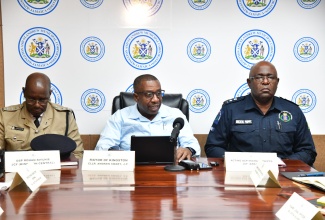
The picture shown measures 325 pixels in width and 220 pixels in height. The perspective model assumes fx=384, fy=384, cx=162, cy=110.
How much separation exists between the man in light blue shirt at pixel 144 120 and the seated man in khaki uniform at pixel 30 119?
0.90ft

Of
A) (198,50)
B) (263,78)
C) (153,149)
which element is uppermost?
(198,50)

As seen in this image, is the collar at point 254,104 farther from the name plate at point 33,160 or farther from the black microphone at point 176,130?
the name plate at point 33,160

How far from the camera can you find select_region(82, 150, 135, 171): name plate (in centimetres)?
197

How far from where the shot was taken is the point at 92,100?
3539 mm

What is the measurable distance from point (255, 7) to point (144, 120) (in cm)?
156

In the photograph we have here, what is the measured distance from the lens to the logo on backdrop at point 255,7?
3531 millimetres

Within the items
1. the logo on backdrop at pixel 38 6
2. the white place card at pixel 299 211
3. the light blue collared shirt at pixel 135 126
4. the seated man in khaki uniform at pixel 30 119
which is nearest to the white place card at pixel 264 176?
the white place card at pixel 299 211

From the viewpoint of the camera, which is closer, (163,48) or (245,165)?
(245,165)

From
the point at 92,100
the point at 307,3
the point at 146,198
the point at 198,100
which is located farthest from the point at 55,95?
the point at 307,3

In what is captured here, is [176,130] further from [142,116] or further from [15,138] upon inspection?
[15,138]

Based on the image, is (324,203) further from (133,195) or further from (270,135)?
(270,135)

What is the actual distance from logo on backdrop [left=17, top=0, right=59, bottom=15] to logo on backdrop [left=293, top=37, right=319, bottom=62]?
2244mm

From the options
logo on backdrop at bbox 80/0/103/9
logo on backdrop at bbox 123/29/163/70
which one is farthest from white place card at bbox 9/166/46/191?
logo on backdrop at bbox 80/0/103/9

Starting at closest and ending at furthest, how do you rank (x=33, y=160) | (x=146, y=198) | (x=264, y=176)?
(x=146, y=198) < (x=264, y=176) < (x=33, y=160)
